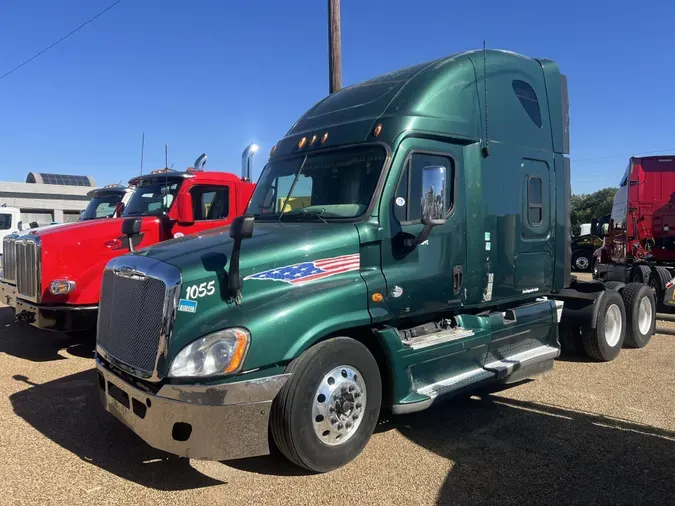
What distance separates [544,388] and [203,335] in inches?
161

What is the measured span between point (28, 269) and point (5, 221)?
1011 cm

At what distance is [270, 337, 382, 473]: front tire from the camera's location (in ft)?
11.9

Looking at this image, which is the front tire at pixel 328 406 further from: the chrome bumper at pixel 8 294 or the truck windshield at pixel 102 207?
the truck windshield at pixel 102 207

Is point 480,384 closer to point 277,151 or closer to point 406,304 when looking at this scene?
point 406,304

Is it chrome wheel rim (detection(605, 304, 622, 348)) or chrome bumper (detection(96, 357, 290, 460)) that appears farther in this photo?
chrome wheel rim (detection(605, 304, 622, 348))

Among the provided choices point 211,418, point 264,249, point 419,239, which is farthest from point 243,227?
point 419,239

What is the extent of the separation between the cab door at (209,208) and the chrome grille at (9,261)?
7.31 feet

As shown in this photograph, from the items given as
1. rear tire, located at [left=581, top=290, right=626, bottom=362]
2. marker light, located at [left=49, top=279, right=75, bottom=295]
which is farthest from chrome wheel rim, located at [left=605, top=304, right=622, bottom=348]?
marker light, located at [left=49, top=279, right=75, bottom=295]

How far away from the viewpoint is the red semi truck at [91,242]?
6.73 metres

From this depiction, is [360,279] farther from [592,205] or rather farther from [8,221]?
[592,205]

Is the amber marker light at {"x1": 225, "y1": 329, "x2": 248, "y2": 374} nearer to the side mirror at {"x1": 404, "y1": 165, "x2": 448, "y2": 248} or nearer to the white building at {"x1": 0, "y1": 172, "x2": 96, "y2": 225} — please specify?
the side mirror at {"x1": 404, "y1": 165, "x2": 448, "y2": 248}

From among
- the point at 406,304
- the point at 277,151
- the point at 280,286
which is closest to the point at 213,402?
the point at 280,286

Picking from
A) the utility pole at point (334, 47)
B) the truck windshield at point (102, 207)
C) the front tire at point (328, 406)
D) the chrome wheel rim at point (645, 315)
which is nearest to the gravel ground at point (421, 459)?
the front tire at point (328, 406)

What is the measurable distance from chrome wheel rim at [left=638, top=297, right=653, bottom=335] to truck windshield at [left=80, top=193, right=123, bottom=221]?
835 cm
